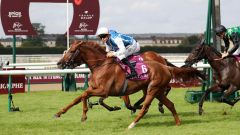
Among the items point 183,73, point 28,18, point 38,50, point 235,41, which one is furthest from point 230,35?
point 38,50

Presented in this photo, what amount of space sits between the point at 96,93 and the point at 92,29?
11.8 metres

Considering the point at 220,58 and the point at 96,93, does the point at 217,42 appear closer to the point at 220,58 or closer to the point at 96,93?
the point at 220,58

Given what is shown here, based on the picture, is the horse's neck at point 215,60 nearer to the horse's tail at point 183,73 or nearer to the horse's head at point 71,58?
the horse's tail at point 183,73

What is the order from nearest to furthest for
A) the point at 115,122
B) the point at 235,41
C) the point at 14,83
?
the point at 115,122 → the point at 235,41 → the point at 14,83

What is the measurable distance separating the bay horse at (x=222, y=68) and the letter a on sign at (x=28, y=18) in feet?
31.7

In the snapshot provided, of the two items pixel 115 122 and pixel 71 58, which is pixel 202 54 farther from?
pixel 71 58

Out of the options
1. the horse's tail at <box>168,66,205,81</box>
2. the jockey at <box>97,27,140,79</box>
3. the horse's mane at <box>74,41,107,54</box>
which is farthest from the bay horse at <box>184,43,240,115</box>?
the horse's mane at <box>74,41,107,54</box>

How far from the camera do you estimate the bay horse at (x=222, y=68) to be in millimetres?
10445

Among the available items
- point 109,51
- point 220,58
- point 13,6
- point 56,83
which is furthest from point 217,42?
point 56,83

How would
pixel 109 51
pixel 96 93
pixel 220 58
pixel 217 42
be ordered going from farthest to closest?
pixel 217 42 < pixel 220 58 < pixel 109 51 < pixel 96 93

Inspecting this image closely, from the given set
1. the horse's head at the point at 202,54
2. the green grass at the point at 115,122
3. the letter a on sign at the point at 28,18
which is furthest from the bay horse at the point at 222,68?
the letter a on sign at the point at 28,18

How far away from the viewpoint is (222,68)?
10648mm

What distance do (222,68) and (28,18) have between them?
405 inches

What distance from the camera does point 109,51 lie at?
921cm
